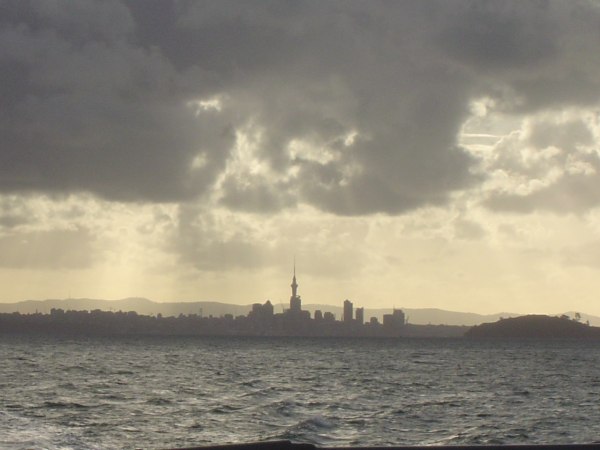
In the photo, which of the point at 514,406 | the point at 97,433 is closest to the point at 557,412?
the point at 514,406

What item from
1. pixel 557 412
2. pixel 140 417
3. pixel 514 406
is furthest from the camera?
pixel 514 406

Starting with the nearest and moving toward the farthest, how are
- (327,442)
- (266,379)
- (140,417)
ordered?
(327,442) < (140,417) < (266,379)

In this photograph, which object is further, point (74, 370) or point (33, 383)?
point (74, 370)

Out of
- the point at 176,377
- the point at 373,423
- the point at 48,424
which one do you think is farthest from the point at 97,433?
the point at 176,377

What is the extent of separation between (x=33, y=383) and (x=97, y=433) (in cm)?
4153

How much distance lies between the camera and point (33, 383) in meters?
79.4

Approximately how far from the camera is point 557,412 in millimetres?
56156

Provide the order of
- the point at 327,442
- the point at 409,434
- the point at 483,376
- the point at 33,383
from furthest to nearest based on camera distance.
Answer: the point at 483,376 → the point at 33,383 → the point at 409,434 → the point at 327,442

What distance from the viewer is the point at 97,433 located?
134ft

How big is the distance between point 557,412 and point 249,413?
19738 millimetres

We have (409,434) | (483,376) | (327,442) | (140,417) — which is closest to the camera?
(327,442)

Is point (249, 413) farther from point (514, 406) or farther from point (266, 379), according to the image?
point (266, 379)

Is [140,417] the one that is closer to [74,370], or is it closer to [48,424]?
[48,424]

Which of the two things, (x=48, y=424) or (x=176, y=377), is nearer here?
(x=48, y=424)
